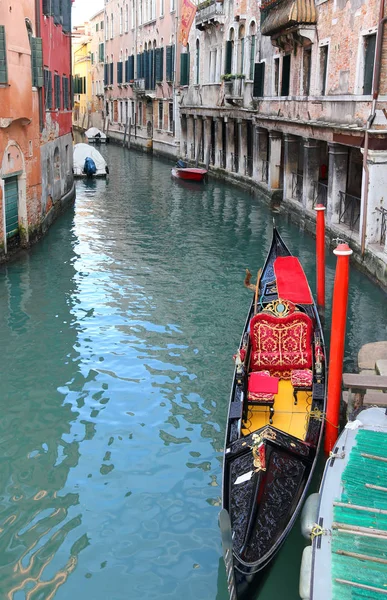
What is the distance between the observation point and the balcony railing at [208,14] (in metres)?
25.9

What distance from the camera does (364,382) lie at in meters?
6.17

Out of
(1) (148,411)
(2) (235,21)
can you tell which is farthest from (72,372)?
(2) (235,21)

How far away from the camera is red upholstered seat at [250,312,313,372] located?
24.9 feet

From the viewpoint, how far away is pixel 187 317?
10.8 m

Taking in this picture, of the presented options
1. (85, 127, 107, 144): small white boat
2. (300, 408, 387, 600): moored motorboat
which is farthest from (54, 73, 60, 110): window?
(85, 127, 107, 144): small white boat

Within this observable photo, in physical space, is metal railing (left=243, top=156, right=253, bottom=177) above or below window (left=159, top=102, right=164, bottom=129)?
below

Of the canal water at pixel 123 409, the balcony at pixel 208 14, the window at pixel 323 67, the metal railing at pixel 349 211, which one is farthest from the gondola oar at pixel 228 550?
the balcony at pixel 208 14

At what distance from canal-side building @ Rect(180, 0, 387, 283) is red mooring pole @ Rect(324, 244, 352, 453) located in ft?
17.4

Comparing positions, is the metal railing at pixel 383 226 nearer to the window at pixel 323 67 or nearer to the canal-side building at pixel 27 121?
the window at pixel 323 67

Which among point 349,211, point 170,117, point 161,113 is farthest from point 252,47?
point 161,113

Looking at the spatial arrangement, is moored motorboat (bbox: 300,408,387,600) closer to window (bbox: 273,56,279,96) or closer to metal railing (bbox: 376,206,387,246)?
metal railing (bbox: 376,206,387,246)

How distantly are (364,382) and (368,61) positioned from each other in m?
8.55

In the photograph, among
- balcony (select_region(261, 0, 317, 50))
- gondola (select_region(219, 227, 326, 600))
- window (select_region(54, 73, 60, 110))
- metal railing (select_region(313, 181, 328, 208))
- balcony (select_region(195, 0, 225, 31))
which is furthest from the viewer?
balcony (select_region(195, 0, 225, 31))

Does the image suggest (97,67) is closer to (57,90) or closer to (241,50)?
(241,50)
